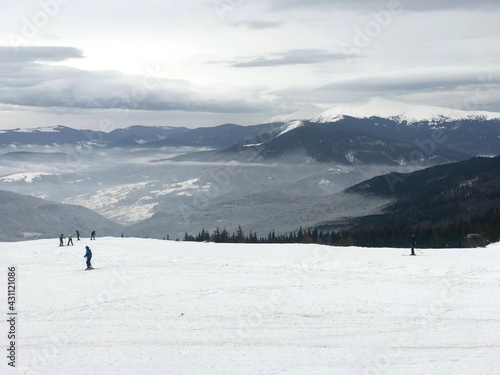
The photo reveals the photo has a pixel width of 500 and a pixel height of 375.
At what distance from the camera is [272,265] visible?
38469 millimetres

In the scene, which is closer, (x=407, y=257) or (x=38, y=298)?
(x=38, y=298)

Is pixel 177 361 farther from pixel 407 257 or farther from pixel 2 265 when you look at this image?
pixel 2 265

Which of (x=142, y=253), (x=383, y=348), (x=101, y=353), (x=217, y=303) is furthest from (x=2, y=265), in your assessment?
(x=383, y=348)

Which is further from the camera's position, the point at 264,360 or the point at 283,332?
the point at 283,332

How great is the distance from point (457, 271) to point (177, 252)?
20.5 meters

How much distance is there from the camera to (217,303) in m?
28.2

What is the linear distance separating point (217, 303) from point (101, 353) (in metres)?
7.62

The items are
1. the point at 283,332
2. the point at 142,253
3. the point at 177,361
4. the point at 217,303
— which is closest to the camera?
the point at 177,361

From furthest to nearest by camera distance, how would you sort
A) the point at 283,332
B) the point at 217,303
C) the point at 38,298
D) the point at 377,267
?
the point at 377,267, the point at 38,298, the point at 217,303, the point at 283,332

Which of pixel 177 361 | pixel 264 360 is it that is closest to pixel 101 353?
pixel 177 361

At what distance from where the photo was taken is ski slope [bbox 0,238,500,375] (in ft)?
67.6

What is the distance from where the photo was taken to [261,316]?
26.1 meters

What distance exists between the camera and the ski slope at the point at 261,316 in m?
20.6

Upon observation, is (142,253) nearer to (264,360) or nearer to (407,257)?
(407,257)
